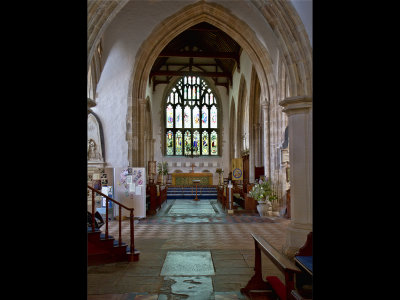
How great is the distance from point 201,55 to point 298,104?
10906mm

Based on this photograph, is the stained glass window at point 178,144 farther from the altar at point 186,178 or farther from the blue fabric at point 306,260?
the blue fabric at point 306,260

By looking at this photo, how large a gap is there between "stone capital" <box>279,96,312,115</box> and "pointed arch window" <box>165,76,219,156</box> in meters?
17.4

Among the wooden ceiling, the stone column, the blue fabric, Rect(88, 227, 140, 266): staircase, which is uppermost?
the wooden ceiling

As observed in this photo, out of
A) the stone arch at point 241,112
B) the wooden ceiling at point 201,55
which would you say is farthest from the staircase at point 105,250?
the stone arch at point 241,112

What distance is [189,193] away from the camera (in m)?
17.9

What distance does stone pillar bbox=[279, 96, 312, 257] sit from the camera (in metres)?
5.07

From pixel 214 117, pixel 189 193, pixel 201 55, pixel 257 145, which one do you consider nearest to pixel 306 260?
pixel 257 145

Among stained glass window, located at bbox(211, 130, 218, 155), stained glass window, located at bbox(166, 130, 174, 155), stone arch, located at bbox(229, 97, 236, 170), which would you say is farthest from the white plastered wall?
stained glass window, located at bbox(211, 130, 218, 155)

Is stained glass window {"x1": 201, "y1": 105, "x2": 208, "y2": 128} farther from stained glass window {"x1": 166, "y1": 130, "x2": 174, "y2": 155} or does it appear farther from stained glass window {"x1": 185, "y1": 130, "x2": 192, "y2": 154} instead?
stained glass window {"x1": 166, "y1": 130, "x2": 174, "y2": 155}

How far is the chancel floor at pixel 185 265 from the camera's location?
12.1 feet

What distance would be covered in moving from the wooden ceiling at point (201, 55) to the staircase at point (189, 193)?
5.77 m
